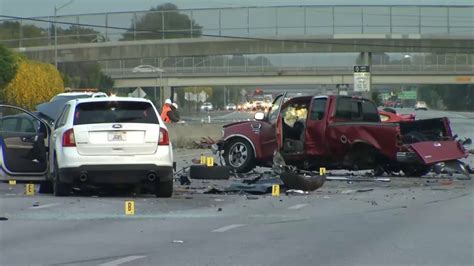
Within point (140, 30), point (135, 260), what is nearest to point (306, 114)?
point (135, 260)

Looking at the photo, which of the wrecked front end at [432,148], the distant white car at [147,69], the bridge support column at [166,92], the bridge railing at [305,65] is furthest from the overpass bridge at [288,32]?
the wrecked front end at [432,148]

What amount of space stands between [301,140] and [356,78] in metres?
16.7

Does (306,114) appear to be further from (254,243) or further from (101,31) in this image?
(101,31)

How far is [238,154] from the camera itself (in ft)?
55.4

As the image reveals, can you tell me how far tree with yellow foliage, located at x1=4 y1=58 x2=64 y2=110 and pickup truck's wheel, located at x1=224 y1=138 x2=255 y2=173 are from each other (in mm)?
44378

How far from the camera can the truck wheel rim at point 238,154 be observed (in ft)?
55.1

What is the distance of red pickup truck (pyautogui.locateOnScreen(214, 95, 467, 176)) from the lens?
623 inches

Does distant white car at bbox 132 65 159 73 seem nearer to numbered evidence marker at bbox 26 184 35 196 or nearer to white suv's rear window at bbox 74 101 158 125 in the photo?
numbered evidence marker at bbox 26 184 35 196

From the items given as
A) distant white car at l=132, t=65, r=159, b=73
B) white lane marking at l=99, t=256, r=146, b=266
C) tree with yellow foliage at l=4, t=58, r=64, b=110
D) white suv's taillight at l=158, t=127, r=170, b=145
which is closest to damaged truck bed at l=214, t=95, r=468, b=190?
white suv's taillight at l=158, t=127, r=170, b=145

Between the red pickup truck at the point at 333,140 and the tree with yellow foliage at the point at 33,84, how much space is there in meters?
44.8

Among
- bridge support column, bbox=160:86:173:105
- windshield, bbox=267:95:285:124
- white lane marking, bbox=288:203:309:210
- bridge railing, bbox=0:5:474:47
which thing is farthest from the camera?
bridge support column, bbox=160:86:173:105

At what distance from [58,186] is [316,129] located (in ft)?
20.2

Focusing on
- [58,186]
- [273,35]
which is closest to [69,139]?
[58,186]

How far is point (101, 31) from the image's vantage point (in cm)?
5547
